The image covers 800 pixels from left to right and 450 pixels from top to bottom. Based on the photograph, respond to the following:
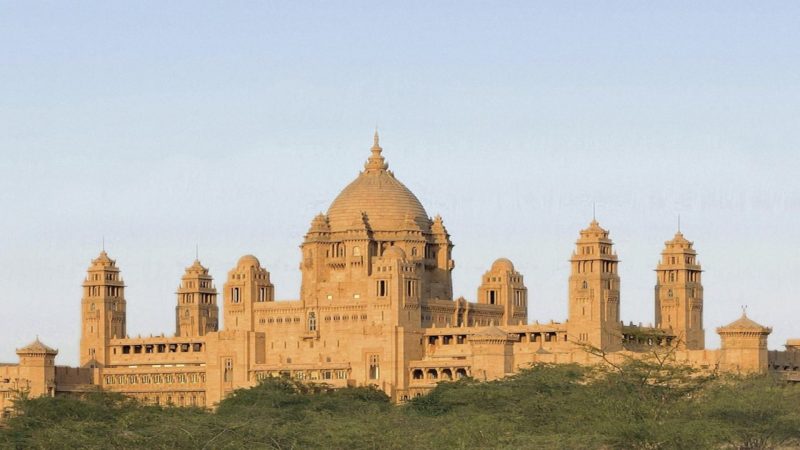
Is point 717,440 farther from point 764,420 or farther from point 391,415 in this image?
point 391,415

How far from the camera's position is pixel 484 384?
182 metres

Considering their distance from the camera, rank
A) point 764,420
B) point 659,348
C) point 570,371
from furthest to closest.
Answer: point 659,348
point 570,371
point 764,420

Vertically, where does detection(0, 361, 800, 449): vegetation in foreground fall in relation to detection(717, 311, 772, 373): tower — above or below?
below

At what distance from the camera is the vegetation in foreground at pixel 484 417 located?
461ft

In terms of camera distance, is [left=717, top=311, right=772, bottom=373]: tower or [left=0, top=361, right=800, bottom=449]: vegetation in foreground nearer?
[left=0, top=361, right=800, bottom=449]: vegetation in foreground

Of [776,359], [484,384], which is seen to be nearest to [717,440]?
[484,384]

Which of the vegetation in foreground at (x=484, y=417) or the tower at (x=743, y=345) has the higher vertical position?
the tower at (x=743, y=345)

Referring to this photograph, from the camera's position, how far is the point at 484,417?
15275cm

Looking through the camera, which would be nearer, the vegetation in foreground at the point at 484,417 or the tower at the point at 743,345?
the vegetation in foreground at the point at 484,417

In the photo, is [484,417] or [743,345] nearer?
[484,417]

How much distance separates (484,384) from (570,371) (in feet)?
21.1

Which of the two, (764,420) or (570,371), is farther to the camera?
(570,371)

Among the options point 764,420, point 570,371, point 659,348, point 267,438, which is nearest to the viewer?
point 267,438

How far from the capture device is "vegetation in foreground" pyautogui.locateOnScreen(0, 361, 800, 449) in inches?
5527
